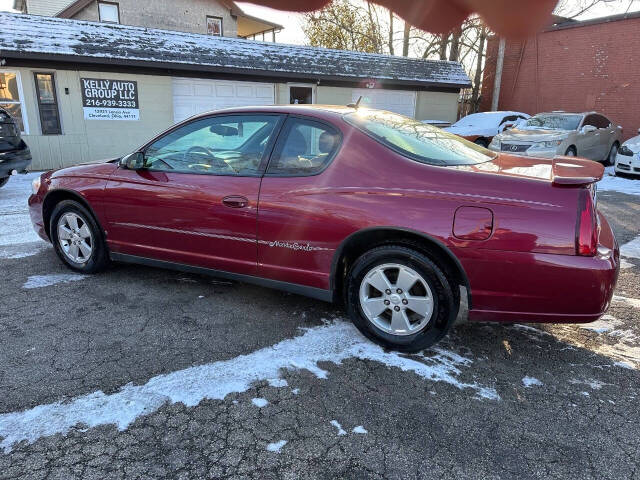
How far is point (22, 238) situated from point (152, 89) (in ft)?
24.1

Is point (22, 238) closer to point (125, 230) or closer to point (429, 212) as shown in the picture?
point (125, 230)

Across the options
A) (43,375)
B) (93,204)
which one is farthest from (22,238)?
(43,375)

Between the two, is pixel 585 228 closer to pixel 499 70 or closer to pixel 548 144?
pixel 499 70

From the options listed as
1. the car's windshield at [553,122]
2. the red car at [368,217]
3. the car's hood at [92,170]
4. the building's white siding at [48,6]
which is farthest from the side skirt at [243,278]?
the building's white siding at [48,6]

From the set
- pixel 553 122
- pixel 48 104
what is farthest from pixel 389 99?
pixel 48 104

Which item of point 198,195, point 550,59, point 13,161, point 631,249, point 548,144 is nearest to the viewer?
point 550,59

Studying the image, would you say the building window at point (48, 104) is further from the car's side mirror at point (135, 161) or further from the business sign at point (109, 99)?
the car's side mirror at point (135, 161)

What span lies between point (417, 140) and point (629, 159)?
10.1m

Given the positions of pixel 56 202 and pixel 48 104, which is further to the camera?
pixel 48 104

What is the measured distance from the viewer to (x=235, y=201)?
3.40 m

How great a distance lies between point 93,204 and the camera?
413 cm

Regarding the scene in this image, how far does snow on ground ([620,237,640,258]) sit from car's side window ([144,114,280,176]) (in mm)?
4355

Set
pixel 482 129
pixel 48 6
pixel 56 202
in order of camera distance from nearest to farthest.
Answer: pixel 56 202 < pixel 482 129 < pixel 48 6

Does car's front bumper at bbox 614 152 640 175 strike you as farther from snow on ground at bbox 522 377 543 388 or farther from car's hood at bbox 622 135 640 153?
snow on ground at bbox 522 377 543 388
